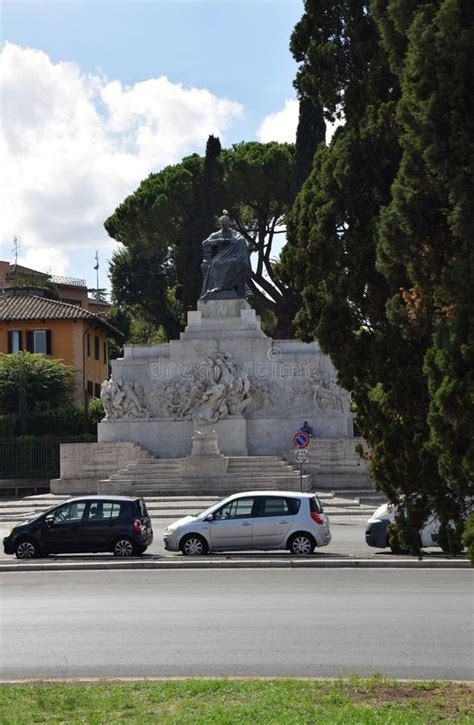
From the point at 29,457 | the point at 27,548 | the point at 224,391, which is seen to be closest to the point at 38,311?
the point at 29,457

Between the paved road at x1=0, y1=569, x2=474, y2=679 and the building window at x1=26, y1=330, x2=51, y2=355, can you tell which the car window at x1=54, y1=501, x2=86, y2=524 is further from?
the building window at x1=26, y1=330, x2=51, y2=355

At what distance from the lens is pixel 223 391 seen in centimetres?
3978

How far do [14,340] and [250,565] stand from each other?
41005mm

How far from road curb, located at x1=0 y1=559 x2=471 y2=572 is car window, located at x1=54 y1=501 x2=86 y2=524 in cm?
210

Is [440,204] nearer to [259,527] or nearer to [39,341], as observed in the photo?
[259,527]

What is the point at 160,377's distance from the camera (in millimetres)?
41094

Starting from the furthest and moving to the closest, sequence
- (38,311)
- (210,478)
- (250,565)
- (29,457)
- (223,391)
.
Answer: (38,311), (29,457), (223,391), (210,478), (250,565)

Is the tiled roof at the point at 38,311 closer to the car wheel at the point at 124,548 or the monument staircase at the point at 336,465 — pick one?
the monument staircase at the point at 336,465

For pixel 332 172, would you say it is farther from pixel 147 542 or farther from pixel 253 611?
pixel 147 542

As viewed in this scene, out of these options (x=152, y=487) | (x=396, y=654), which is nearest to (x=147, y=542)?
(x=396, y=654)

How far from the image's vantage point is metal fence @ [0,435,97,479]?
1763 inches

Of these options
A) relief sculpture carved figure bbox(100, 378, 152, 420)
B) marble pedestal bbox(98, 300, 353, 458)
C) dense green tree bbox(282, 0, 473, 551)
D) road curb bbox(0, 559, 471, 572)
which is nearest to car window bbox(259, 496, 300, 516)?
road curb bbox(0, 559, 471, 572)

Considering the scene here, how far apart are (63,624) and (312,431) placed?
26429mm

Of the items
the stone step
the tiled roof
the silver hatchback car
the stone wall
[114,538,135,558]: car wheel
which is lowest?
[114,538,135,558]: car wheel
